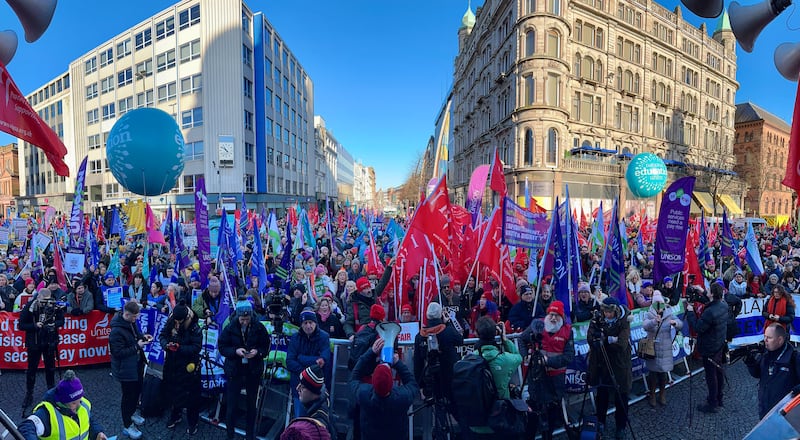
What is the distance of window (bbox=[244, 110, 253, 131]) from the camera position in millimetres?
40062

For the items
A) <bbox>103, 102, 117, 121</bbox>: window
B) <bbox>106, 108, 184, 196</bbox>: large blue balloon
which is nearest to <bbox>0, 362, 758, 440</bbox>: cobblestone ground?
<bbox>106, 108, 184, 196</bbox>: large blue balloon

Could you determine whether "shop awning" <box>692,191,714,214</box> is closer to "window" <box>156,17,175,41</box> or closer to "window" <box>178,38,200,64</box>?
"window" <box>178,38,200,64</box>

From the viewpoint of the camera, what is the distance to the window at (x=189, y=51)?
38.1 meters

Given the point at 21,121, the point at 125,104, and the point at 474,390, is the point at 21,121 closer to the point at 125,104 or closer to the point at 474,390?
the point at 474,390

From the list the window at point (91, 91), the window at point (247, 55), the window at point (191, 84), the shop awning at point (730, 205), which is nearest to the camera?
the window at point (191, 84)

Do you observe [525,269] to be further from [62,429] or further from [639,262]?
[62,429]

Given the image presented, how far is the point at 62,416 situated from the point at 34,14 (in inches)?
114

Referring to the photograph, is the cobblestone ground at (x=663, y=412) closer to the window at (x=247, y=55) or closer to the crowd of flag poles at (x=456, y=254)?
the crowd of flag poles at (x=456, y=254)

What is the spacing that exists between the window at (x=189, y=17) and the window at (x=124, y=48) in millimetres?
8499

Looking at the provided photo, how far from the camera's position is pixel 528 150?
34.1m

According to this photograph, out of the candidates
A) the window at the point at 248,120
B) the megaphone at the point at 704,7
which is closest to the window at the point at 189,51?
the window at the point at 248,120

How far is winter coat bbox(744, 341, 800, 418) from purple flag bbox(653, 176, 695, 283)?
7.78 feet

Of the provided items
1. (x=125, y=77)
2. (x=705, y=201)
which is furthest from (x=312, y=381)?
(x=705, y=201)

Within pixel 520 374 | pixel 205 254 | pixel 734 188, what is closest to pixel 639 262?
pixel 520 374
